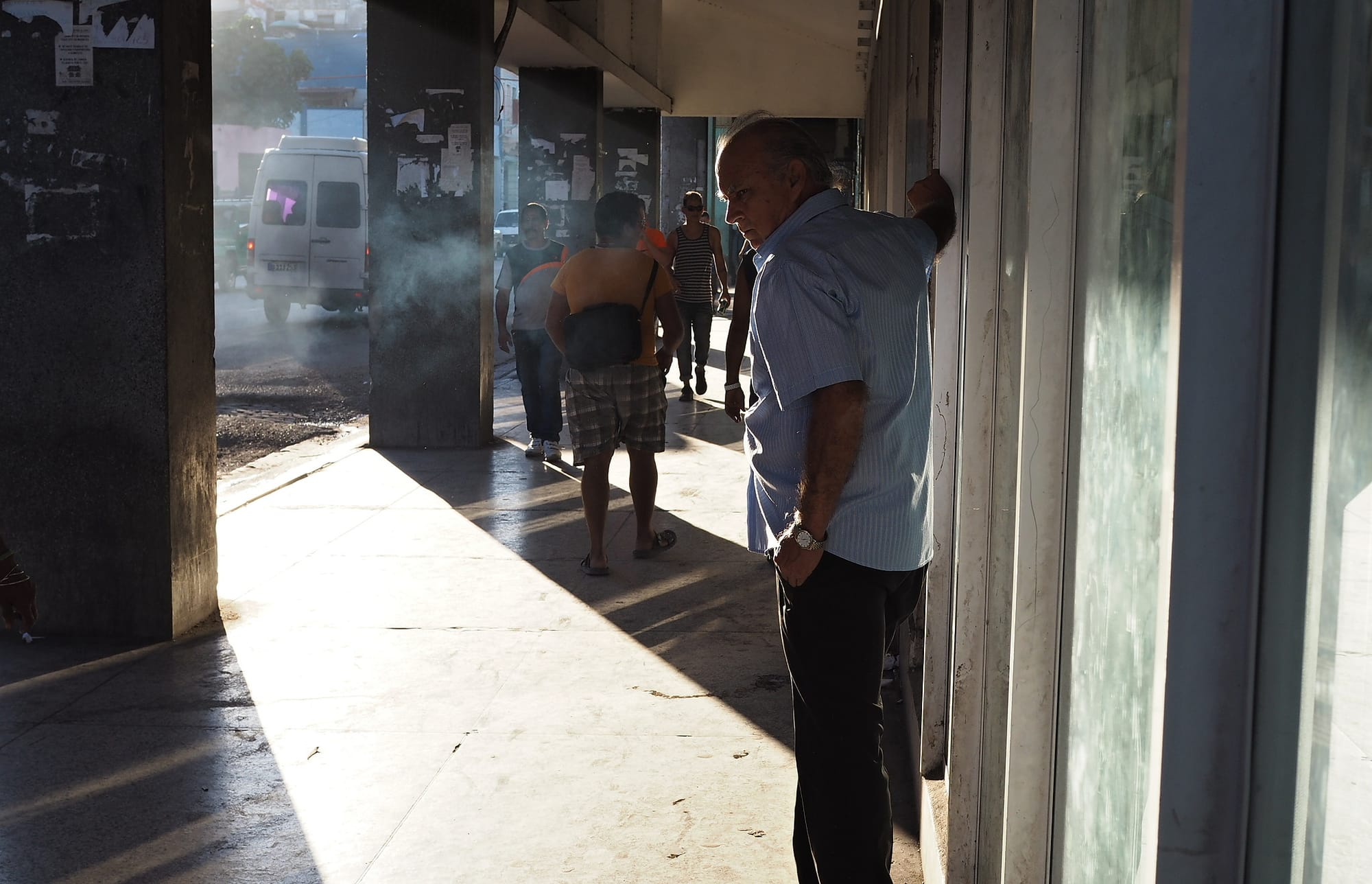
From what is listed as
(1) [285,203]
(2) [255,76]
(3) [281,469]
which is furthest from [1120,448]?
(2) [255,76]

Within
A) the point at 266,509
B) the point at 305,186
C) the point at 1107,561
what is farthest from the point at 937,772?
the point at 305,186

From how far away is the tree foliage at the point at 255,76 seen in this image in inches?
1964

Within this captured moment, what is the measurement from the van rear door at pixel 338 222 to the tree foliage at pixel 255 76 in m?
32.4

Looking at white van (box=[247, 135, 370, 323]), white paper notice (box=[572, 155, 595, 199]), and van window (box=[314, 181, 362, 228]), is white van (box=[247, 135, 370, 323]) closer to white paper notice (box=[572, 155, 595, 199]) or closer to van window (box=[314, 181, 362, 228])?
van window (box=[314, 181, 362, 228])

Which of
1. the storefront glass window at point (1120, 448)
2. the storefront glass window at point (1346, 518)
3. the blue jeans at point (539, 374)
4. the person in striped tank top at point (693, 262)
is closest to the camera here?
the storefront glass window at point (1346, 518)

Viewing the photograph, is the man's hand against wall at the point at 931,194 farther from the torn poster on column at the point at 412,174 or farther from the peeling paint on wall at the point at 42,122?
the torn poster on column at the point at 412,174

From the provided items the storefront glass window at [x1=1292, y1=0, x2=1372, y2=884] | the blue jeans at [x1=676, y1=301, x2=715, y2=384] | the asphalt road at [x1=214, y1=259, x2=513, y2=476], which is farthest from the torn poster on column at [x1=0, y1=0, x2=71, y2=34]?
the blue jeans at [x1=676, y1=301, x2=715, y2=384]

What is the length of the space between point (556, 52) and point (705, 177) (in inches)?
551

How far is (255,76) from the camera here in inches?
1970

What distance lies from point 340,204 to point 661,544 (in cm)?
1495

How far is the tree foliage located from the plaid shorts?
47.7 m

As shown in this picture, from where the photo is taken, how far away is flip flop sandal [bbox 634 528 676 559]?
6.76 m

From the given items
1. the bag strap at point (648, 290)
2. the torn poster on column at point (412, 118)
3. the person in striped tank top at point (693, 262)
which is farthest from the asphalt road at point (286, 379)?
the person in striped tank top at point (693, 262)

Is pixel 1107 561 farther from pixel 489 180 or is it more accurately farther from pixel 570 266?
pixel 489 180
